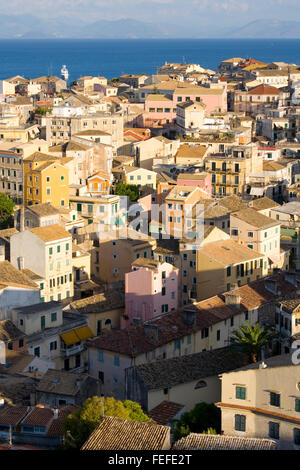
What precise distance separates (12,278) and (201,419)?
605 inches

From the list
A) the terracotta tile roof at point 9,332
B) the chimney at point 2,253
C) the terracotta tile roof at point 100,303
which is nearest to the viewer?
the terracotta tile roof at point 9,332

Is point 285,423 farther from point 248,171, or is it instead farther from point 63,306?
point 248,171

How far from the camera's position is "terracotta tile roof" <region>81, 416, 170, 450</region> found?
86.1 feet

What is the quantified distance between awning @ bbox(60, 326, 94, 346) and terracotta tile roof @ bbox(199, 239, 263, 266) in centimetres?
866

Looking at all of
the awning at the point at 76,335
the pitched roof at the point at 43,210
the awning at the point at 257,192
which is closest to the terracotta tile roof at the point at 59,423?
the awning at the point at 76,335

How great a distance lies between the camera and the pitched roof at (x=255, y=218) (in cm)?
5391

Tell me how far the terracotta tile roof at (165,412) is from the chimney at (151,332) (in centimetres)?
483

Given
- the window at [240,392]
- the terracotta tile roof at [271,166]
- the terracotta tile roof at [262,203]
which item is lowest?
the terracotta tile roof at [262,203]

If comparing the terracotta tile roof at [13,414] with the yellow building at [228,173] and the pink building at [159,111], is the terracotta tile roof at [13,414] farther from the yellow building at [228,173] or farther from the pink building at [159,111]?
the pink building at [159,111]

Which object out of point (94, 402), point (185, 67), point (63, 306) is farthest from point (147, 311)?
point (185, 67)

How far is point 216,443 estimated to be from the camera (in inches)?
1066

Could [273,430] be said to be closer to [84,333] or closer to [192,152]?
[84,333]

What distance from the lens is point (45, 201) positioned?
59.9 m
